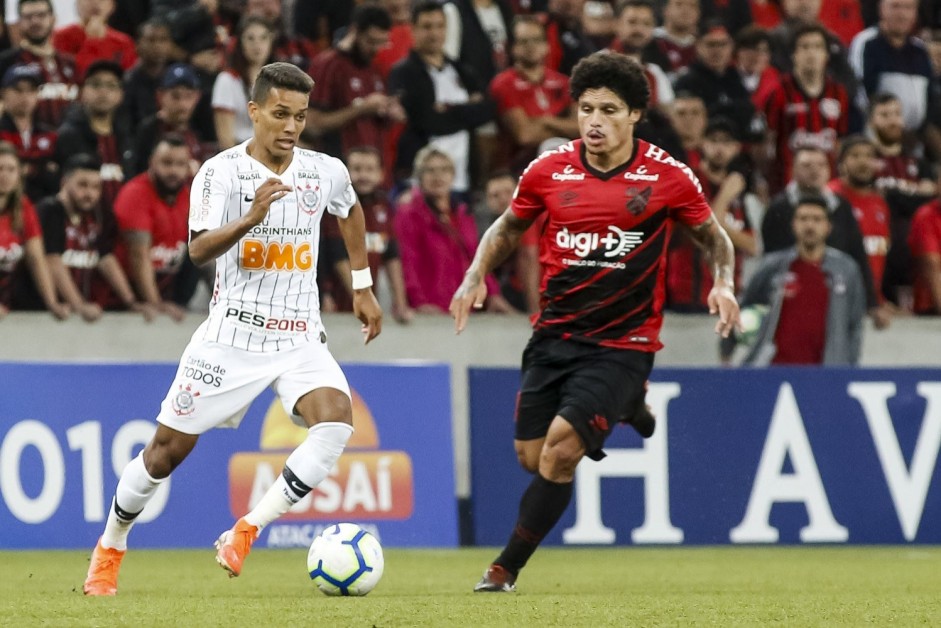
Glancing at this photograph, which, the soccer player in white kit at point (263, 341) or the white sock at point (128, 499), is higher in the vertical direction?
the soccer player in white kit at point (263, 341)

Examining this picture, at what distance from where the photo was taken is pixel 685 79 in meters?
15.1

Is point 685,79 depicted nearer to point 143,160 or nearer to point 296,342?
point 143,160

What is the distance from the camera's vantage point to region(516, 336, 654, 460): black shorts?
8102 millimetres

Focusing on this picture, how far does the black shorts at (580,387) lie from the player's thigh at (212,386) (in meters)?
1.35

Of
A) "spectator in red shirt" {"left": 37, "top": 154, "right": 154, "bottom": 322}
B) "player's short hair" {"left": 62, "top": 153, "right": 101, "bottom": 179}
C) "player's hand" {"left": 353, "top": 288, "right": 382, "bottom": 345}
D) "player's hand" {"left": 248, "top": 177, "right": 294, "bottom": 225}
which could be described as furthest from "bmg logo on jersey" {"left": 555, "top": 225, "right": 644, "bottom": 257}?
"player's short hair" {"left": 62, "top": 153, "right": 101, "bottom": 179}

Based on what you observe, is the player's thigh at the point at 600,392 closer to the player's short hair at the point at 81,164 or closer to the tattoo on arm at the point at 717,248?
the tattoo on arm at the point at 717,248

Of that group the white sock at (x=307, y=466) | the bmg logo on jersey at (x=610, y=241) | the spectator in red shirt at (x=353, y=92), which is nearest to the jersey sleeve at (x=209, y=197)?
the white sock at (x=307, y=466)

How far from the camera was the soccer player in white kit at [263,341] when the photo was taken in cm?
770

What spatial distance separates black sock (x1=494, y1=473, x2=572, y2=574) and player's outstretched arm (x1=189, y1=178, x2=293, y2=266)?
6.43 ft

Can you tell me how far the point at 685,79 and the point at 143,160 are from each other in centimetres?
491

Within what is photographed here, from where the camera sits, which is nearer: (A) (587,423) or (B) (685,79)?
(A) (587,423)

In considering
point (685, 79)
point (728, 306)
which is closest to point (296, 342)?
point (728, 306)

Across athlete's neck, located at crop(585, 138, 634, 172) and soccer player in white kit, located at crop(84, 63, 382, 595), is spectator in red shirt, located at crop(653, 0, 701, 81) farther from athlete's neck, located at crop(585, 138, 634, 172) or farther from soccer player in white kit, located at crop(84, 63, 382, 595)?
soccer player in white kit, located at crop(84, 63, 382, 595)

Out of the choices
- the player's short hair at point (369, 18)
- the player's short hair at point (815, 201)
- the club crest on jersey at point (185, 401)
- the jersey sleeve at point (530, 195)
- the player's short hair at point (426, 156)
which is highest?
the player's short hair at point (369, 18)
